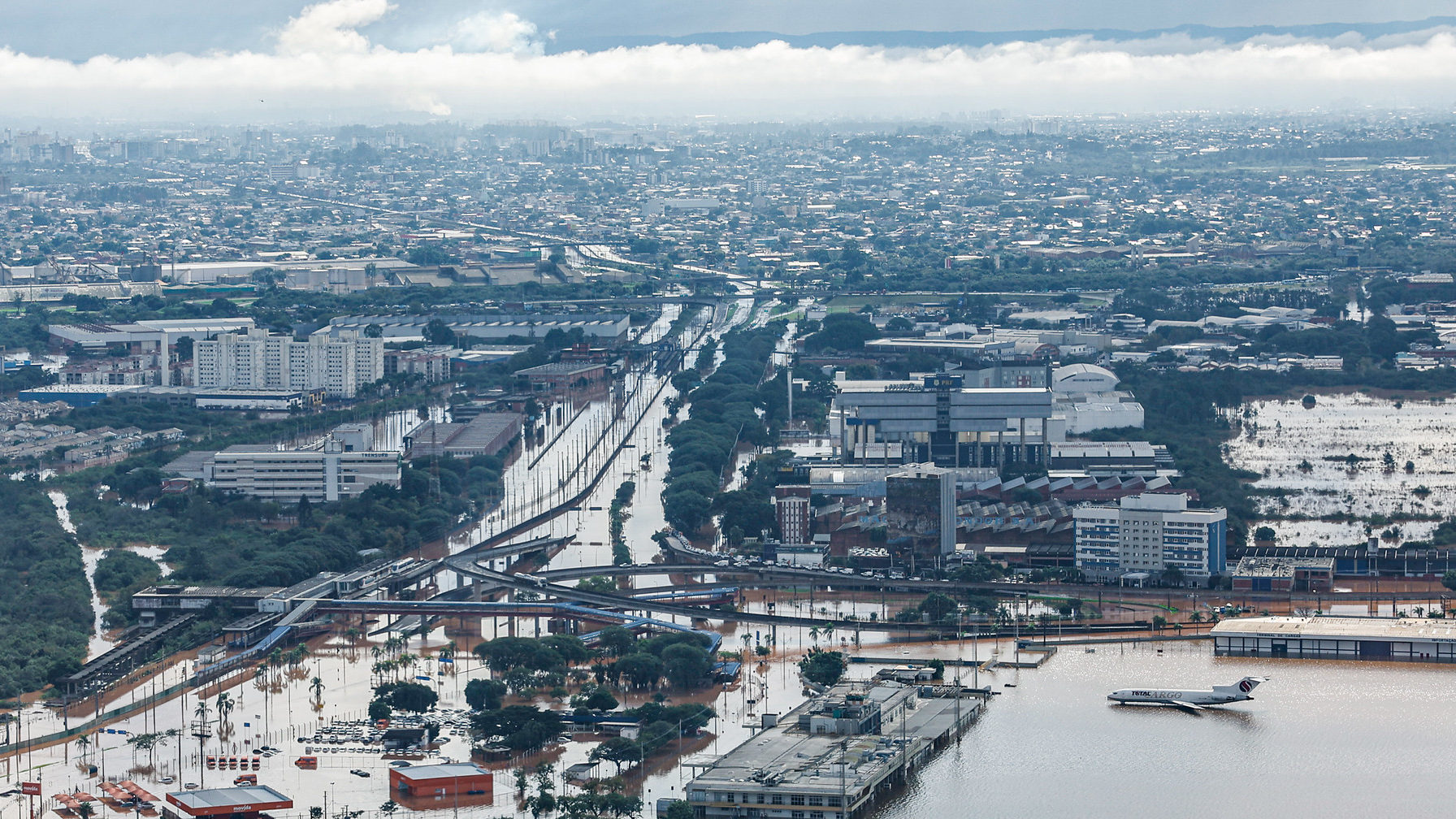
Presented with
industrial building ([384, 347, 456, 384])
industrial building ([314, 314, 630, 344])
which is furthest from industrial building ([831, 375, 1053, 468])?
industrial building ([314, 314, 630, 344])

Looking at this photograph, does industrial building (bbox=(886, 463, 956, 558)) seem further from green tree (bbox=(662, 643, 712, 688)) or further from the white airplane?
the white airplane

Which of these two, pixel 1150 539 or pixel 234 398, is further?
pixel 234 398

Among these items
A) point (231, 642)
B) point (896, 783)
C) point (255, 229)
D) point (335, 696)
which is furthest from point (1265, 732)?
point (255, 229)

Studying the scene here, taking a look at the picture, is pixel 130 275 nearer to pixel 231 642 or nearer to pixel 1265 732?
pixel 231 642

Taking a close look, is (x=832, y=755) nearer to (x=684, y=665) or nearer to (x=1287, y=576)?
(x=684, y=665)

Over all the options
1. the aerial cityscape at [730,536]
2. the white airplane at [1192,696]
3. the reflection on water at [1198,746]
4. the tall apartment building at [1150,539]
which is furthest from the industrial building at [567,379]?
the white airplane at [1192,696]

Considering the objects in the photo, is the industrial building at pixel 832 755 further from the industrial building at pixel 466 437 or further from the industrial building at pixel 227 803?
the industrial building at pixel 466 437

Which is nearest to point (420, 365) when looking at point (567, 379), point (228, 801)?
point (567, 379)
